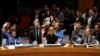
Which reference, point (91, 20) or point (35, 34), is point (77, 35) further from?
point (91, 20)

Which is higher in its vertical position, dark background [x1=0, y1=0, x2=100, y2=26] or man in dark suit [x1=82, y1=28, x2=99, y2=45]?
dark background [x1=0, y1=0, x2=100, y2=26]

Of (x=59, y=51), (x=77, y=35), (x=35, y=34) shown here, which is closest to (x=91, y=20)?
(x=77, y=35)

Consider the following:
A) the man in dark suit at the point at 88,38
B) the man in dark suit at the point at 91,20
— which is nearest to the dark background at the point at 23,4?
the man in dark suit at the point at 91,20

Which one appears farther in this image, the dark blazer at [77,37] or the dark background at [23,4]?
the dark background at [23,4]

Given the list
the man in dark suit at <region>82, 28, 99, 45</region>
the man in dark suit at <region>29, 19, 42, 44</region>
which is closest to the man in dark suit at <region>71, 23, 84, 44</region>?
the man in dark suit at <region>82, 28, 99, 45</region>

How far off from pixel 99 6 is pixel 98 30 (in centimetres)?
477

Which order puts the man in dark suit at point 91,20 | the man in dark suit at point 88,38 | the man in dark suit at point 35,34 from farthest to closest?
the man in dark suit at point 91,20
the man in dark suit at point 35,34
the man in dark suit at point 88,38

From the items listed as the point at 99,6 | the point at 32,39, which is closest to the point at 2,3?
the point at 99,6

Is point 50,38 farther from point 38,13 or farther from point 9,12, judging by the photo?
point 9,12

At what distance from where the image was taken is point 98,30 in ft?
23.5

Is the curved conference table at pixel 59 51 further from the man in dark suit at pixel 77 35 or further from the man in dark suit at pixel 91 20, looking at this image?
the man in dark suit at pixel 91 20

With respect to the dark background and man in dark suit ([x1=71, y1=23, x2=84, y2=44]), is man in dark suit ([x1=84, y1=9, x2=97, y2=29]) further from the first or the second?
the dark background

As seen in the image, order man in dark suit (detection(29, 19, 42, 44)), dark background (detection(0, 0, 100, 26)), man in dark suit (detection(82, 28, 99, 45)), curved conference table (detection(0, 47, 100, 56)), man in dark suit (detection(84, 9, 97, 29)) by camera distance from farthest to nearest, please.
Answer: dark background (detection(0, 0, 100, 26))
man in dark suit (detection(84, 9, 97, 29))
man in dark suit (detection(29, 19, 42, 44))
man in dark suit (detection(82, 28, 99, 45))
curved conference table (detection(0, 47, 100, 56))

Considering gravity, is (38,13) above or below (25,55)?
above
